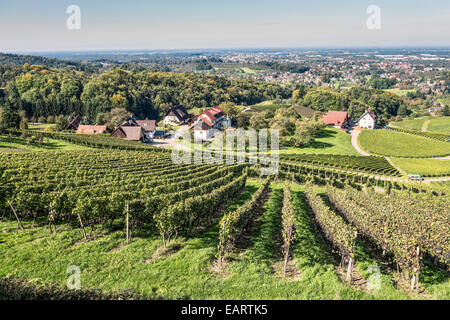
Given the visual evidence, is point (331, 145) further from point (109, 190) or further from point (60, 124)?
point (60, 124)

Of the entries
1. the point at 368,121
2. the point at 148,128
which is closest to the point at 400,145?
the point at 368,121

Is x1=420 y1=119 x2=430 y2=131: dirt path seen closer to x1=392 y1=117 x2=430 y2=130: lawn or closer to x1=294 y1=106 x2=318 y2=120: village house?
x1=392 y1=117 x2=430 y2=130: lawn

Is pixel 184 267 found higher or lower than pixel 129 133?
lower

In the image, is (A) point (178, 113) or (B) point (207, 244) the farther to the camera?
(A) point (178, 113)

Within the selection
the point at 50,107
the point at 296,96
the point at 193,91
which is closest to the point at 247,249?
the point at 50,107

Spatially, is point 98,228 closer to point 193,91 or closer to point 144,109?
point 144,109

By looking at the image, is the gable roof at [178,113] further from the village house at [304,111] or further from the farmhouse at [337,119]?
the farmhouse at [337,119]
